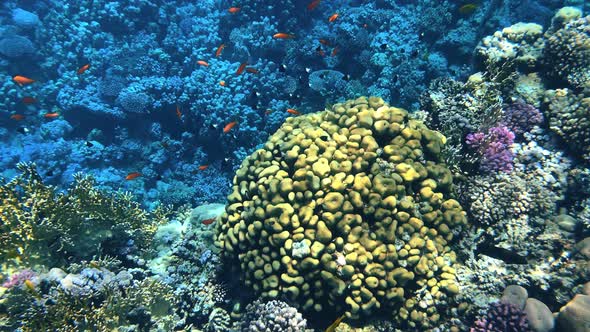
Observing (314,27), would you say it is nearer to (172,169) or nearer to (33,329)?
(172,169)

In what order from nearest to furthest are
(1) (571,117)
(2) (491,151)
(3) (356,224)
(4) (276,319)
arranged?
(4) (276,319)
(3) (356,224)
(2) (491,151)
(1) (571,117)

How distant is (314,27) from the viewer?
1395cm

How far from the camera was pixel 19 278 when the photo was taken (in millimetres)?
4426

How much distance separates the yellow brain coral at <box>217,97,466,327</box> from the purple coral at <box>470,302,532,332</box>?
0.44 m

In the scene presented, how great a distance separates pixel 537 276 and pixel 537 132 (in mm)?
2513

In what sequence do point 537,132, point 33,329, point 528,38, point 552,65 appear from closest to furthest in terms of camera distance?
1. point 33,329
2. point 537,132
3. point 552,65
4. point 528,38

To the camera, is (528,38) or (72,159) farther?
(72,159)

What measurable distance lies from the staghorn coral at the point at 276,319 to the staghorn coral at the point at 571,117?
499 centimetres

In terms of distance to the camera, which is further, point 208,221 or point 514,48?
point 514,48

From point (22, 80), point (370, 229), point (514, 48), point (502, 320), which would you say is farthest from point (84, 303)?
point (22, 80)

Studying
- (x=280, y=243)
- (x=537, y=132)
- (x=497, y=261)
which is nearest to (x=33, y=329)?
(x=280, y=243)

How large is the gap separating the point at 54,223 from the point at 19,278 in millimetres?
896

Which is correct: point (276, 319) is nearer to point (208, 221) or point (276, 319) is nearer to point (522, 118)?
point (208, 221)

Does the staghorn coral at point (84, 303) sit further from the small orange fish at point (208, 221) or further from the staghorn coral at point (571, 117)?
the staghorn coral at point (571, 117)
